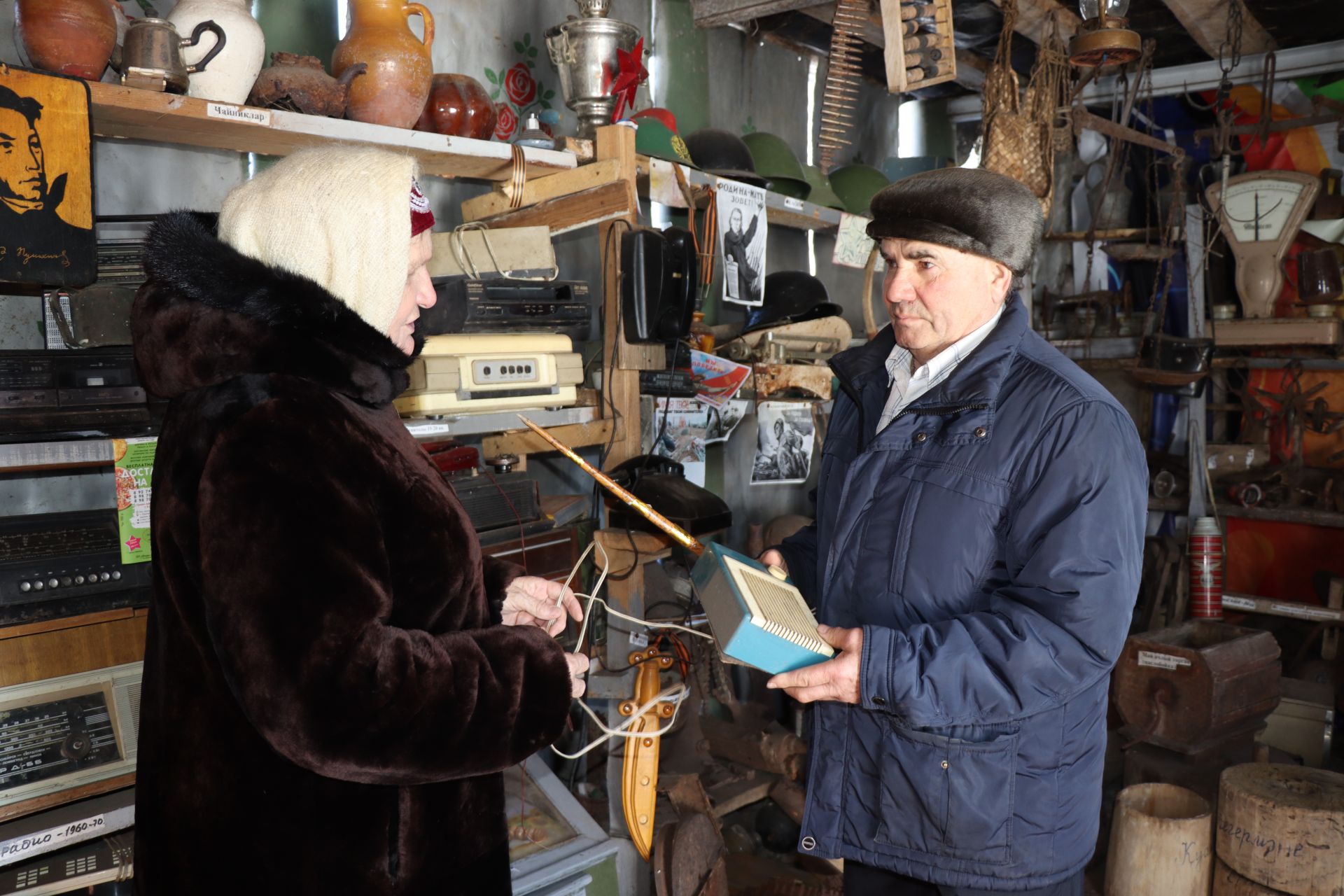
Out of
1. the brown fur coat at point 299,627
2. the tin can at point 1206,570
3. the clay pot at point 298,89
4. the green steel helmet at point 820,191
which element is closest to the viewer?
the brown fur coat at point 299,627

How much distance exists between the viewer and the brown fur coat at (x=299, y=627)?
1.03 m

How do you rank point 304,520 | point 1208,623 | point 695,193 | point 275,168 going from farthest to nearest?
point 1208,623, point 695,193, point 275,168, point 304,520

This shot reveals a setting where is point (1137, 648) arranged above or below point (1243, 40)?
below

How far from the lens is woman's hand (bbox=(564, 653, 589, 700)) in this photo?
1312 mm

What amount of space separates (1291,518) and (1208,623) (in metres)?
1.19

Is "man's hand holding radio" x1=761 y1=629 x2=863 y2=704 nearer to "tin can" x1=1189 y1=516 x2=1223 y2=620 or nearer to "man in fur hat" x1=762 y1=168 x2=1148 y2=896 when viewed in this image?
"man in fur hat" x1=762 y1=168 x2=1148 y2=896

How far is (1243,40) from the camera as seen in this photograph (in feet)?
14.0

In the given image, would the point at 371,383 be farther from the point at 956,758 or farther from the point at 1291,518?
the point at 1291,518

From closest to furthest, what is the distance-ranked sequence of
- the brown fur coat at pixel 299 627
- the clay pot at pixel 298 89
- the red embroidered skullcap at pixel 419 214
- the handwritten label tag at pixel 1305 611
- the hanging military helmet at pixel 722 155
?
the brown fur coat at pixel 299 627, the red embroidered skullcap at pixel 419 214, the clay pot at pixel 298 89, the hanging military helmet at pixel 722 155, the handwritten label tag at pixel 1305 611

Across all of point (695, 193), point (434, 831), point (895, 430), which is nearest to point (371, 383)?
point (434, 831)

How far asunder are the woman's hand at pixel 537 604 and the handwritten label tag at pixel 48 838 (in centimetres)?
80

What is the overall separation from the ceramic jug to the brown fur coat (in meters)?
0.80

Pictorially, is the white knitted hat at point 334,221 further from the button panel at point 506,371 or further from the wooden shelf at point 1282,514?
the wooden shelf at point 1282,514

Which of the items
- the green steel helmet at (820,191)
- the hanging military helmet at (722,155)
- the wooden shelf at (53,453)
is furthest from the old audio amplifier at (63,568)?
the green steel helmet at (820,191)
